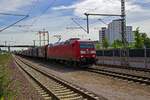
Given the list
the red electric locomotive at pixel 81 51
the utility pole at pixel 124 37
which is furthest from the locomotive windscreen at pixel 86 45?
the utility pole at pixel 124 37

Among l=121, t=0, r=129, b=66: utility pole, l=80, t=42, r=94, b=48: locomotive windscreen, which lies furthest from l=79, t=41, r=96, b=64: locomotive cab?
l=121, t=0, r=129, b=66: utility pole

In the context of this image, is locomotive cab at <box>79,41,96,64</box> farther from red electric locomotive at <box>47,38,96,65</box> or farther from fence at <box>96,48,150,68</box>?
fence at <box>96,48,150,68</box>

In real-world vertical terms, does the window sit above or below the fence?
above

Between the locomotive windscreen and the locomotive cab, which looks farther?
the locomotive windscreen

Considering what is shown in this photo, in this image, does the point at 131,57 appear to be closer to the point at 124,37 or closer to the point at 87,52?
the point at 124,37

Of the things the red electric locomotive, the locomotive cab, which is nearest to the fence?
the locomotive cab

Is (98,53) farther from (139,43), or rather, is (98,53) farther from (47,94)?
(139,43)

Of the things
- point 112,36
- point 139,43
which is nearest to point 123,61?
point 139,43

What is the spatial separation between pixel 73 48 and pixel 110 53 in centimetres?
685

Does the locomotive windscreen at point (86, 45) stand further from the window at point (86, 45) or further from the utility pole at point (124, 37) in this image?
the utility pole at point (124, 37)

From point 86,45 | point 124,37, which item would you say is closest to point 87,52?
point 86,45

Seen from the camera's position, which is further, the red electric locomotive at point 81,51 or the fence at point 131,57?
the red electric locomotive at point 81,51

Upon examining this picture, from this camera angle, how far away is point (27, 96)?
1485 centimetres

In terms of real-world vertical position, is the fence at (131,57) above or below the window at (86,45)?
below
